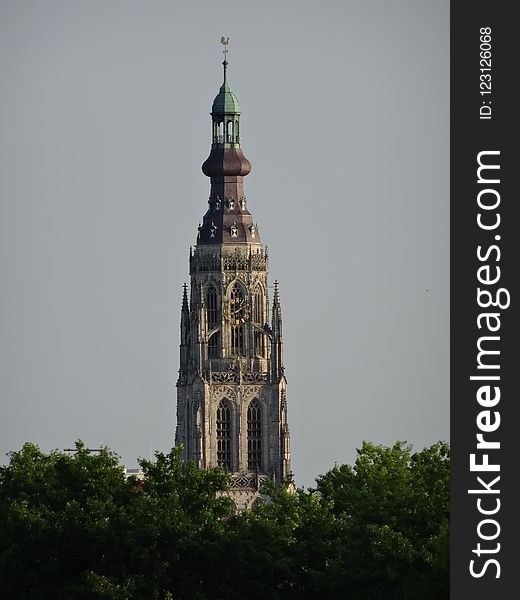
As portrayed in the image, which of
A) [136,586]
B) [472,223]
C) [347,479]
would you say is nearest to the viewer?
[472,223]

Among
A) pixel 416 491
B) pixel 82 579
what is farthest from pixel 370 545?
pixel 82 579

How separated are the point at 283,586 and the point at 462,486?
45.4 m

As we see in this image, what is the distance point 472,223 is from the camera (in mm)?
93750

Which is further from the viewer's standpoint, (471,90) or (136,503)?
(136,503)

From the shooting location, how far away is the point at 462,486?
308 ft

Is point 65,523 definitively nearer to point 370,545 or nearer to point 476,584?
point 370,545

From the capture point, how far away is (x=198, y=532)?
140875 mm

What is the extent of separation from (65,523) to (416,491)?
17000 mm

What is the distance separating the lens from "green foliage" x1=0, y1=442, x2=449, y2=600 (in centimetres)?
13250

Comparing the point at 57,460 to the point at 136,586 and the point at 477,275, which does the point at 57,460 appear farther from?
the point at 477,275

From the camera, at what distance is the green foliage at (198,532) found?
132500 millimetres

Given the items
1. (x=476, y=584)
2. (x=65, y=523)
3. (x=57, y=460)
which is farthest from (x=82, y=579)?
(x=476, y=584)

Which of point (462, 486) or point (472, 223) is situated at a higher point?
point (472, 223)

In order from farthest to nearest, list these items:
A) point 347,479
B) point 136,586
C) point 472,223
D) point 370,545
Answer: point 347,479 < point 136,586 < point 370,545 < point 472,223
